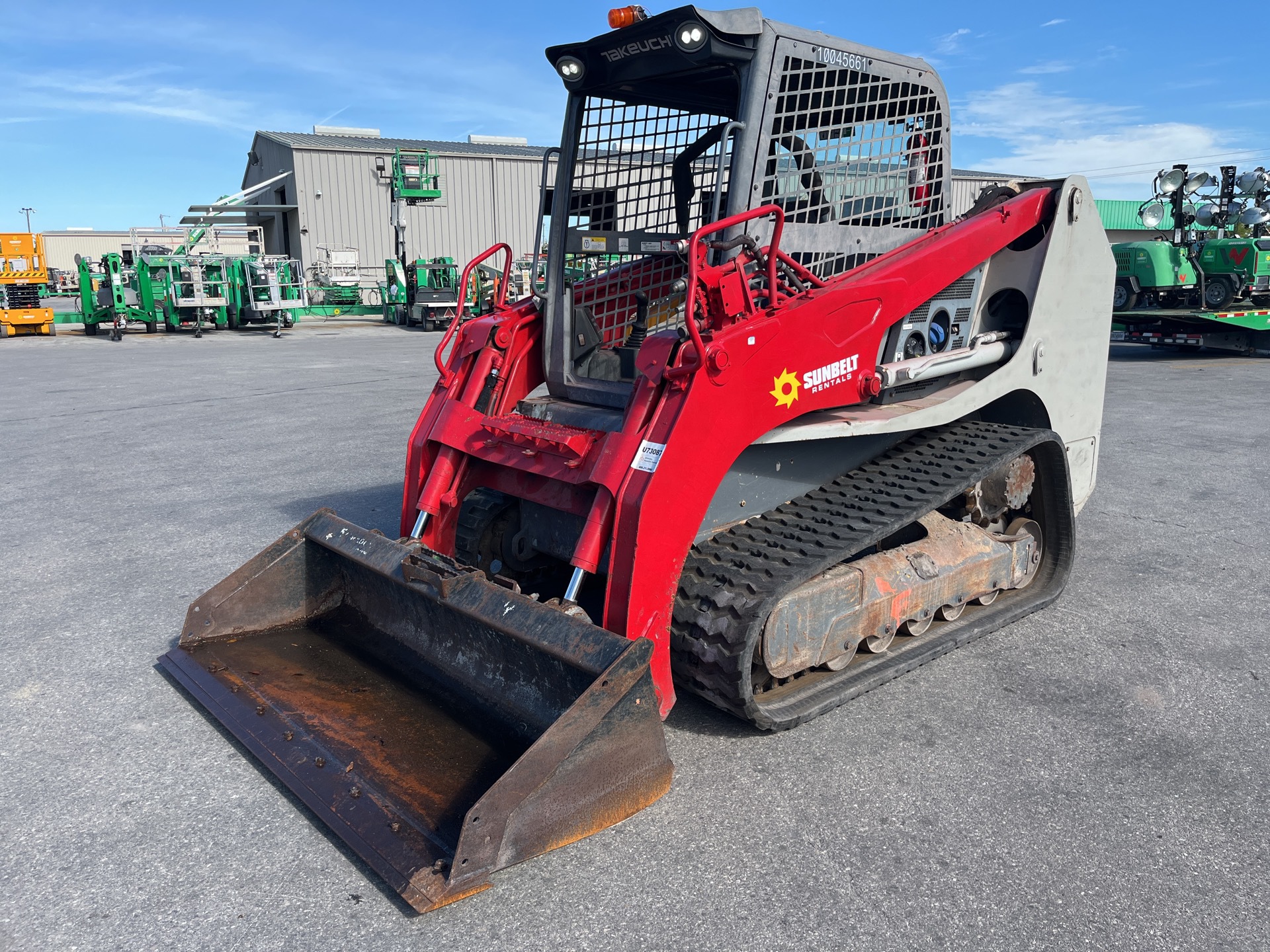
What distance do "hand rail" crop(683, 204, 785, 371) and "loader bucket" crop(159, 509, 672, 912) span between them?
0.99 meters

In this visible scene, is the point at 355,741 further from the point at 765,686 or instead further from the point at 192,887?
the point at 765,686

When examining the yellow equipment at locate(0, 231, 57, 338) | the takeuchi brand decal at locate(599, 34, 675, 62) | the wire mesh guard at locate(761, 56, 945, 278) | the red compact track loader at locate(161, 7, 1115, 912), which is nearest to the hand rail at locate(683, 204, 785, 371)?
the red compact track loader at locate(161, 7, 1115, 912)

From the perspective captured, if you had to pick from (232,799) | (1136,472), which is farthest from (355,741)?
(1136,472)

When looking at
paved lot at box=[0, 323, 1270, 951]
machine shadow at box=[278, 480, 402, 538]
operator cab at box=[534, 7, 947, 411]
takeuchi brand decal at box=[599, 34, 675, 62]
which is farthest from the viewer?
machine shadow at box=[278, 480, 402, 538]

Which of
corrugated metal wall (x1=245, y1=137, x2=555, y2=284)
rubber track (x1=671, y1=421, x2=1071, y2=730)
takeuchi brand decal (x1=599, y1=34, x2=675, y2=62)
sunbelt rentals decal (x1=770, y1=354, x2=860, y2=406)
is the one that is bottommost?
rubber track (x1=671, y1=421, x2=1071, y2=730)

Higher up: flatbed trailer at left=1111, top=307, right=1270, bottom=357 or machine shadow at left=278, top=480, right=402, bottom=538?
flatbed trailer at left=1111, top=307, right=1270, bottom=357

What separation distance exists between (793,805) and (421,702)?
53.0 inches

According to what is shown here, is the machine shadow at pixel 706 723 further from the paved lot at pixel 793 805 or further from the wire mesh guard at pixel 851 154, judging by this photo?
the wire mesh guard at pixel 851 154

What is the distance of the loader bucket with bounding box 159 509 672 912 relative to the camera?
270cm

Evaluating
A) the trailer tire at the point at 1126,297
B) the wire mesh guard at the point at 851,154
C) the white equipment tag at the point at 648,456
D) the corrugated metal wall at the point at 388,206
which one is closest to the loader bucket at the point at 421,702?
the white equipment tag at the point at 648,456

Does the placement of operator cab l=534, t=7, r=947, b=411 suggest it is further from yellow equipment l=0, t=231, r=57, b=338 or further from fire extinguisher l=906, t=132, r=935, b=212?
yellow equipment l=0, t=231, r=57, b=338

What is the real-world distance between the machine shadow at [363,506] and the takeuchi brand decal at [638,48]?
3.10m

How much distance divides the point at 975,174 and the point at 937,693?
119 ft

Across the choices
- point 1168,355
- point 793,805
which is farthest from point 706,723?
point 1168,355
